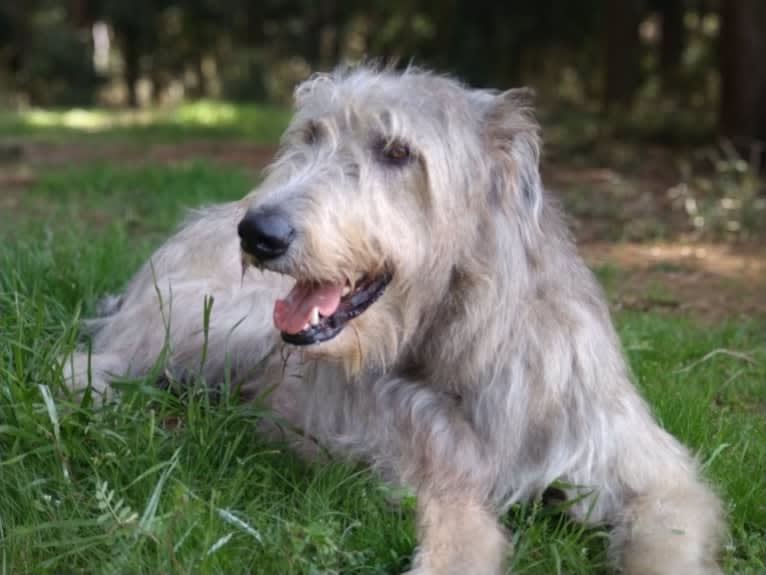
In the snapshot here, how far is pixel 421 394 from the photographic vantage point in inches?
130

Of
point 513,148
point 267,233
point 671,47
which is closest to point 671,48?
point 671,47

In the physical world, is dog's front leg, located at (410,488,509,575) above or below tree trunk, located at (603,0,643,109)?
above

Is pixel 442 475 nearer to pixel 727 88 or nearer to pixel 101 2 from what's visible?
pixel 727 88

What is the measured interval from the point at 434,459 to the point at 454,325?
400 millimetres

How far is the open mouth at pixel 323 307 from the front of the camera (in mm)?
3100

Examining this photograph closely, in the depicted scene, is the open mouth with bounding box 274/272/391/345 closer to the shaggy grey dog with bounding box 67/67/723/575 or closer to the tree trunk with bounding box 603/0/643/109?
the shaggy grey dog with bounding box 67/67/723/575

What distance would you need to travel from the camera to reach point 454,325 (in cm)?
324

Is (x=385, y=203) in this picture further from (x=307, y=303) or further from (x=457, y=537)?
(x=457, y=537)

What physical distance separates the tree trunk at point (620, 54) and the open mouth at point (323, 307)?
47.7 feet

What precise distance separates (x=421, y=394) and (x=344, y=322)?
14.2 inches

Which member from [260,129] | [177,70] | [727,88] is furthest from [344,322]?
[177,70]

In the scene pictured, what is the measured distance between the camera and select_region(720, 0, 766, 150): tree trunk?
36.6 feet

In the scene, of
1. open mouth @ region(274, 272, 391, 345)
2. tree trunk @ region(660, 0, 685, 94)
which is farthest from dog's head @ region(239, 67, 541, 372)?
tree trunk @ region(660, 0, 685, 94)

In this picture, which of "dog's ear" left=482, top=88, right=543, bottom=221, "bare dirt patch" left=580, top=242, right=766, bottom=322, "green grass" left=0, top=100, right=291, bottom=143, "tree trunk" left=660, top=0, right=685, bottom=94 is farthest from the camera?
"tree trunk" left=660, top=0, right=685, bottom=94
